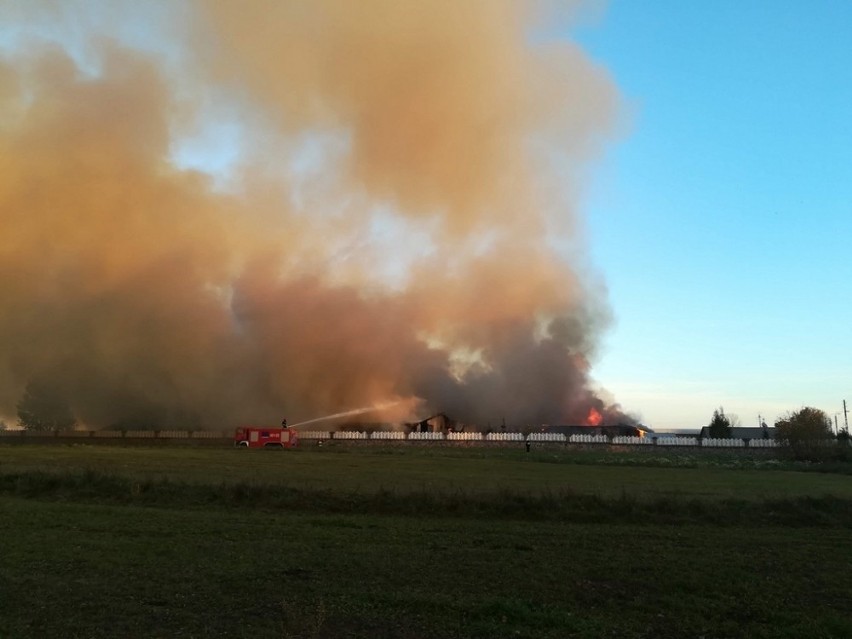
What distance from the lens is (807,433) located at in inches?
3204

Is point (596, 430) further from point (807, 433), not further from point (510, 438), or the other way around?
point (807, 433)

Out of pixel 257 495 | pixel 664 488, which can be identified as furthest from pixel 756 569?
pixel 664 488

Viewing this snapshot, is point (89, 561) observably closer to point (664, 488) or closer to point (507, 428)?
point (664, 488)

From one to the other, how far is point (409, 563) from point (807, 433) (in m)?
83.1

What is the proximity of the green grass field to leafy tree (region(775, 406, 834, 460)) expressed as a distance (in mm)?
50738

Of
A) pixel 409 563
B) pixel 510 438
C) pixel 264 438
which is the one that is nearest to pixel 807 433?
pixel 510 438

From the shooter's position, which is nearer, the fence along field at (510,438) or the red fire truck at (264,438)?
the red fire truck at (264,438)

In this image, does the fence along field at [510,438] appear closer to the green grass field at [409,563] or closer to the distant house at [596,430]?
the distant house at [596,430]

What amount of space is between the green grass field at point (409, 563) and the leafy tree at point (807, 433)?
5074cm

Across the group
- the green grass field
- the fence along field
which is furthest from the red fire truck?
the green grass field

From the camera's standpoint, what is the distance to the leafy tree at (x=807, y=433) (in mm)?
66750

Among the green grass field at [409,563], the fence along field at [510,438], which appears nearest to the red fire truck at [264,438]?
the fence along field at [510,438]

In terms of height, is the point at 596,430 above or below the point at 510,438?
above

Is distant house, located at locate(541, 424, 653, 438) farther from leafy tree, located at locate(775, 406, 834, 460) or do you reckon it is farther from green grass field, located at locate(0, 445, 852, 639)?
green grass field, located at locate(0, 445, 852, 639)
